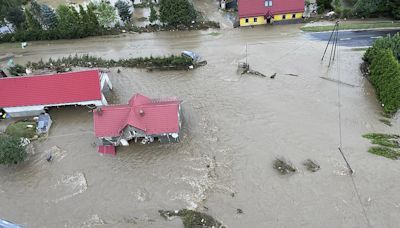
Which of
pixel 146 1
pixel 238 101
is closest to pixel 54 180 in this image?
pixel 238 101

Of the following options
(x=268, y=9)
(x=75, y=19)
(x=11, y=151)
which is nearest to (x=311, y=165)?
(x=11, y=151)

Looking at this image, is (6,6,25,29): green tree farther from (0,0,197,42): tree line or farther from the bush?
the bush

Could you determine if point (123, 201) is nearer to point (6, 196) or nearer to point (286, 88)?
point (6, 196)

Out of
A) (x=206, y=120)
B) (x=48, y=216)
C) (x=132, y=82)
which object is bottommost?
(x=48, y=216)

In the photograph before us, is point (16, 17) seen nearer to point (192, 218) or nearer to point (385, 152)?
point (192, 218)

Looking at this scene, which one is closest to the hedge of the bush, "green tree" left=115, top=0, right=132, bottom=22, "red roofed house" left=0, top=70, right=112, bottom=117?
the bush

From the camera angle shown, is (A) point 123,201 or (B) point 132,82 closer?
(A) point 123,201
